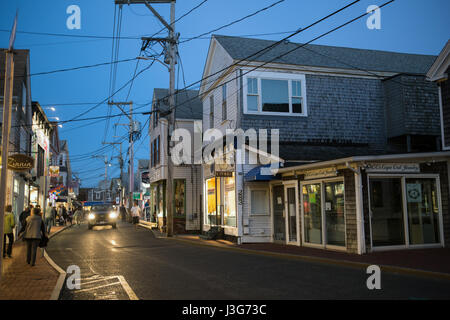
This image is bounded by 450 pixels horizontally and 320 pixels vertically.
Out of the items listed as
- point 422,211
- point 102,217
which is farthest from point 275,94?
point 102,217

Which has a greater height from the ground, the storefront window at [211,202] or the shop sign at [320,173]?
the shop sign at [320,173]

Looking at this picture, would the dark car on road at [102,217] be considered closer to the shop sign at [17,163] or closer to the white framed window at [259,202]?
the shop sign at [17,163]

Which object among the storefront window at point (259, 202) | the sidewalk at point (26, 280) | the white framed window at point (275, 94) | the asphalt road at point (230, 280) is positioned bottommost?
the asphalt road at point (230, 280)

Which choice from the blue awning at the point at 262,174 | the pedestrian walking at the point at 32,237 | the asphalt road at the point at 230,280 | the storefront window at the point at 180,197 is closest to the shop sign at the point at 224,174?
the blue awning at the point at 262,174

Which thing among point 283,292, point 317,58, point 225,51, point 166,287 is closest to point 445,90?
point 317,58

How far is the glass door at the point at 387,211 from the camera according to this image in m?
13.6

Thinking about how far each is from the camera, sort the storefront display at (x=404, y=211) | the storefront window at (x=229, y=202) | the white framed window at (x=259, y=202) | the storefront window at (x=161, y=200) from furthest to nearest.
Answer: the storefront window at (x=161, y=200), the storefront window at (x=229, y=202), the white framed window at (x=259, y=202), the storefront display at (x=404, y=211)

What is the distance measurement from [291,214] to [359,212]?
4091 mm

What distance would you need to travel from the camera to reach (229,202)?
19.5m

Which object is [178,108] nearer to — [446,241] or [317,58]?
[317,58]

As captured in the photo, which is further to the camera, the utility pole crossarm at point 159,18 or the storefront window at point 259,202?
the utility pole crossarm at point 159,18

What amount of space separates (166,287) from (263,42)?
52.0ft

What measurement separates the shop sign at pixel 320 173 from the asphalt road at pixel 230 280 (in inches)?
133

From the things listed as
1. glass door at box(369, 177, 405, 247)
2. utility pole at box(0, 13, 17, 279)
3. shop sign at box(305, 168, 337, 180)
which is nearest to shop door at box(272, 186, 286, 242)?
shop sign at box(305, 168, 337, 180)
